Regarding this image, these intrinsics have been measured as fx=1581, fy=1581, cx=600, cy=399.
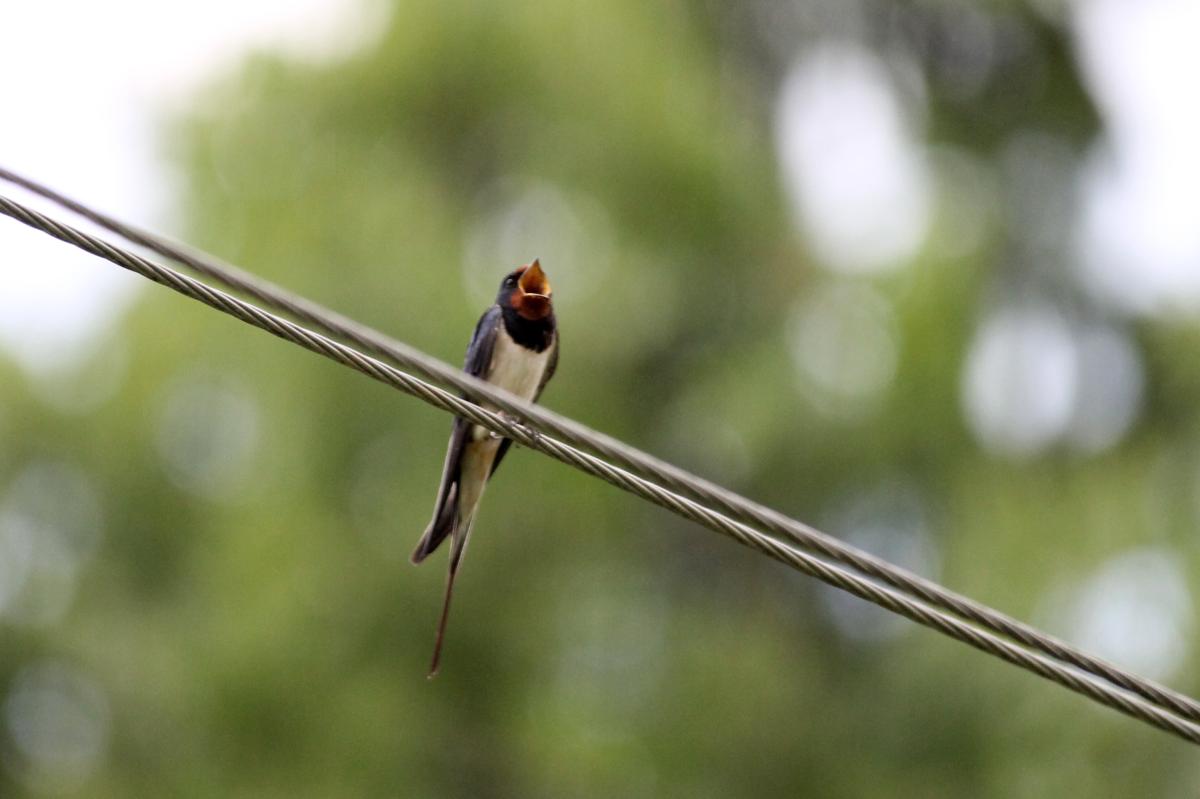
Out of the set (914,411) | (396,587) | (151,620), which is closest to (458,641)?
(396,587)

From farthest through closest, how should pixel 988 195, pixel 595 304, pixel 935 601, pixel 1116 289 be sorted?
pixel 988 195, pixel 1116 289, pixel 595 304, pixel 935 601

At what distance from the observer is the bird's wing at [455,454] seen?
3.63m

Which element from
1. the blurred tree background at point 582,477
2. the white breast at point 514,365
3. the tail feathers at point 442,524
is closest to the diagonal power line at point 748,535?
the tail feathers at point 442,524

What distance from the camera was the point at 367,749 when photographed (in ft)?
19.4

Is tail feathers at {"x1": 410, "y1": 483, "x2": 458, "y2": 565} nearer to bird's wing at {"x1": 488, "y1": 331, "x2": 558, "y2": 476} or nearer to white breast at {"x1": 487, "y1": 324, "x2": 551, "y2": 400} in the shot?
bird's wing at {"x1": 488, "y1": 331, "x2": 558, "y2": 476}

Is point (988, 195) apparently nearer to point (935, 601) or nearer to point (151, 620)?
point (151, 620)

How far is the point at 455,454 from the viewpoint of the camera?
3725 mm

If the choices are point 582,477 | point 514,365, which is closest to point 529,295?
point 514,365

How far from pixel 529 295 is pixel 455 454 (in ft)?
1.36

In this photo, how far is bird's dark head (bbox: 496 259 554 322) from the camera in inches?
148

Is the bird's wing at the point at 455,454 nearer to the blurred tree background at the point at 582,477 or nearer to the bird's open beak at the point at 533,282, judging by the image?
the bird's open beak at the point at 533,282

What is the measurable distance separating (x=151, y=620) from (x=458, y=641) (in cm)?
146

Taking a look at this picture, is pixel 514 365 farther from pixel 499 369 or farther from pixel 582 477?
pixel 582 477

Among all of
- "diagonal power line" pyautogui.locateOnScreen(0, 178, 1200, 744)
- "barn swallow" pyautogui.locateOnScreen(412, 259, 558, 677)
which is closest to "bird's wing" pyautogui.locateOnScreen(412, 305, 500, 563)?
"barn swallow" pyautogui.locateOnScreen(412, 259, 558, 677)
